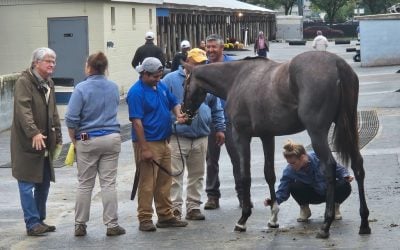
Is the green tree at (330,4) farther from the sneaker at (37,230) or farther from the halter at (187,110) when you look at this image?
the sneaker at (37,230)

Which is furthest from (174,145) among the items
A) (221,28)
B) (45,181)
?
(221,28)

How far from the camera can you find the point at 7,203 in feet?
41.4

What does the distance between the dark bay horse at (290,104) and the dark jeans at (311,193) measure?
0.85 ft

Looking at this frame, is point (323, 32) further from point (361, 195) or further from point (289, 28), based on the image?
point (361, 195)

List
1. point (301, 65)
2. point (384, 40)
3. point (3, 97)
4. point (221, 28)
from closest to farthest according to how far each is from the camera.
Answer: point (301, 65), point (3, 97), point (384, 40), point (221, 28)

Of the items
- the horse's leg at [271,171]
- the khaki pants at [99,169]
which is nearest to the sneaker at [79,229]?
the khaki pants at [99,169]

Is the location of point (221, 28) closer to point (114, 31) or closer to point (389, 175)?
point (114, 31)

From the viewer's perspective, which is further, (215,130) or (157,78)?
(215,130)

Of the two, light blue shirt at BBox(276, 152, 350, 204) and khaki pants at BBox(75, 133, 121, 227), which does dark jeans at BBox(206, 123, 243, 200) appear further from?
khaki pants at BBox(75, 133, 121, 227)

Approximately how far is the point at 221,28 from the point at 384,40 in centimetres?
1746

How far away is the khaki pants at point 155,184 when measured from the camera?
1052cm

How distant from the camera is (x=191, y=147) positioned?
440 inches

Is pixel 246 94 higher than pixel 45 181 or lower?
higher

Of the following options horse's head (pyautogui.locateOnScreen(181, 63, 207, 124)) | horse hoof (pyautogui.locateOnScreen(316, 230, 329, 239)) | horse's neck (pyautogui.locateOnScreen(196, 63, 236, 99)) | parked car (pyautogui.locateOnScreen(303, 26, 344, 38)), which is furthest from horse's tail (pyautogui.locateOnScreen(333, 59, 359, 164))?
parked car (pyautogui.locateOnScreen(303, 26, 344, 38))
